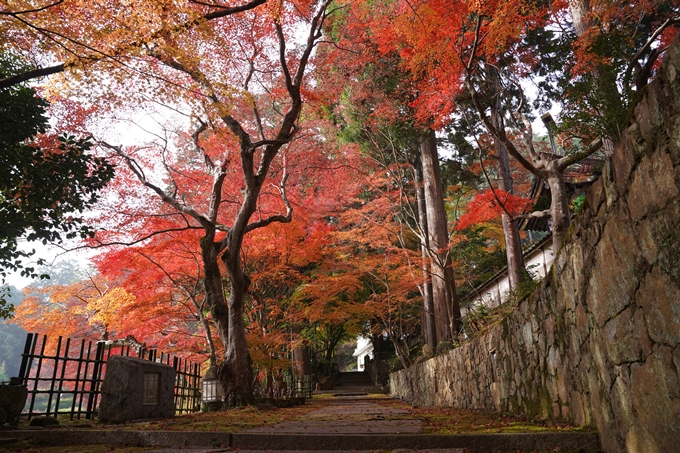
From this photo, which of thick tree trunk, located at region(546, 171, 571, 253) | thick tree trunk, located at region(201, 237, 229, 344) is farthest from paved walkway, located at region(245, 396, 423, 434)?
thick tree trunk, located at region(201, 237, 229, 344)

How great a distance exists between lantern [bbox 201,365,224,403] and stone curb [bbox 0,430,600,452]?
5.61 metres

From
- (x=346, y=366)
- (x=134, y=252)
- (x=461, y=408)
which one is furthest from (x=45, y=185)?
(x=346, y=366)

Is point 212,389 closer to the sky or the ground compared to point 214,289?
closer to the ground

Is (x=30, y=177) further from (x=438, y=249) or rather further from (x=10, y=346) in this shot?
(x=10, y=346)

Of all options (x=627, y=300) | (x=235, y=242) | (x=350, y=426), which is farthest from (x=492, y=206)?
(x=627, y=300)

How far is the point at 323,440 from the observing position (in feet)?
12.4

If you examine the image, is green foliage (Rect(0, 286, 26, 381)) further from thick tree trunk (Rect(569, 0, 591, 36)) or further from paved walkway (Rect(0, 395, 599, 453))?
thick tree trunk (Rect(569, 0, 591, 36))

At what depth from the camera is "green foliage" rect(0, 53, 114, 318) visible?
8.79m

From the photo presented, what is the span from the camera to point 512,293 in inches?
327

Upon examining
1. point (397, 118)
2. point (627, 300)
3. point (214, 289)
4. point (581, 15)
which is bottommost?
point (627, 300)

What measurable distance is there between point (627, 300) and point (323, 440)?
8.57ft

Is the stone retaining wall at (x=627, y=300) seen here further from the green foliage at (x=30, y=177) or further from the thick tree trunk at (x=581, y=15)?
the green foliage at (x=30, y=177)

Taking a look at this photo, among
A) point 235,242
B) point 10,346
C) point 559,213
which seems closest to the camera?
point 559,213

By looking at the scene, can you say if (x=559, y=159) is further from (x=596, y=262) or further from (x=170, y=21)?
(x=170, y=21)
